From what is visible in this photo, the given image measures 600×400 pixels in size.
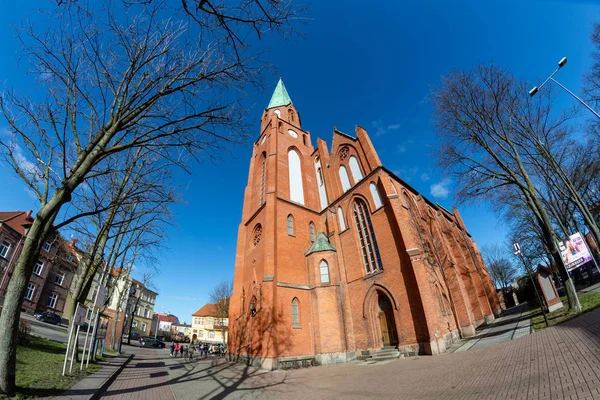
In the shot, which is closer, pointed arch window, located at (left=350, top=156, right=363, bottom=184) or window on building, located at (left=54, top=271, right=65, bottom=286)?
pointed arch window, located at (left=350, top=156, right=363, bottom=184)

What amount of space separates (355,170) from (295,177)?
16.9ft

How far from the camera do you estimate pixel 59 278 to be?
1330 inches

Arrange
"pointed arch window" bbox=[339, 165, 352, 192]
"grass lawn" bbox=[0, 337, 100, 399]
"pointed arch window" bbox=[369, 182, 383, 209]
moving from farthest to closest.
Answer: "pointed arch window" bbox=[339, 165, 352, 192] < "pointed arch window" bbox=[369, 182, 383, 209] < "grass lawn" bbox=[0, 337, 100, 399]

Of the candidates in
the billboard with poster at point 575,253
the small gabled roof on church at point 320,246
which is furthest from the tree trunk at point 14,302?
the billboard with poster at point 575,253

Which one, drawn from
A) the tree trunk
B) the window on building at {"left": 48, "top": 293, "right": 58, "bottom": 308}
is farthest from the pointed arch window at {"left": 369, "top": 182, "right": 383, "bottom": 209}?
the window on building at {"left": 48, "top": 293, "right": 58, "bottom": 308}

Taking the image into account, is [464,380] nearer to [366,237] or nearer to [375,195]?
[366,237]

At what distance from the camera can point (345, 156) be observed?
19.6 metres

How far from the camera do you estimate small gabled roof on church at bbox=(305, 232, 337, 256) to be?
1633cm

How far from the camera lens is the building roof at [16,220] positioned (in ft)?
88.5

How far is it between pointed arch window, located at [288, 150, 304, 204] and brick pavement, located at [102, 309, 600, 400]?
11962 mm

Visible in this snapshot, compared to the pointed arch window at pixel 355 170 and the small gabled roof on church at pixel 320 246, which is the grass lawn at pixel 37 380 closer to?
the small gabled roof on church at pixel 320 246

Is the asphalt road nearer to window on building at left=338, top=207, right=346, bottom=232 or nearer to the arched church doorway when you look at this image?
window on building at left=338, top=207, right=346, bottom=232

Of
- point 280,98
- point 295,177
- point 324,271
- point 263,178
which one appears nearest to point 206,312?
point 263,178

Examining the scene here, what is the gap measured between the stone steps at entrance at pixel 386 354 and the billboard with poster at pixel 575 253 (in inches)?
365
